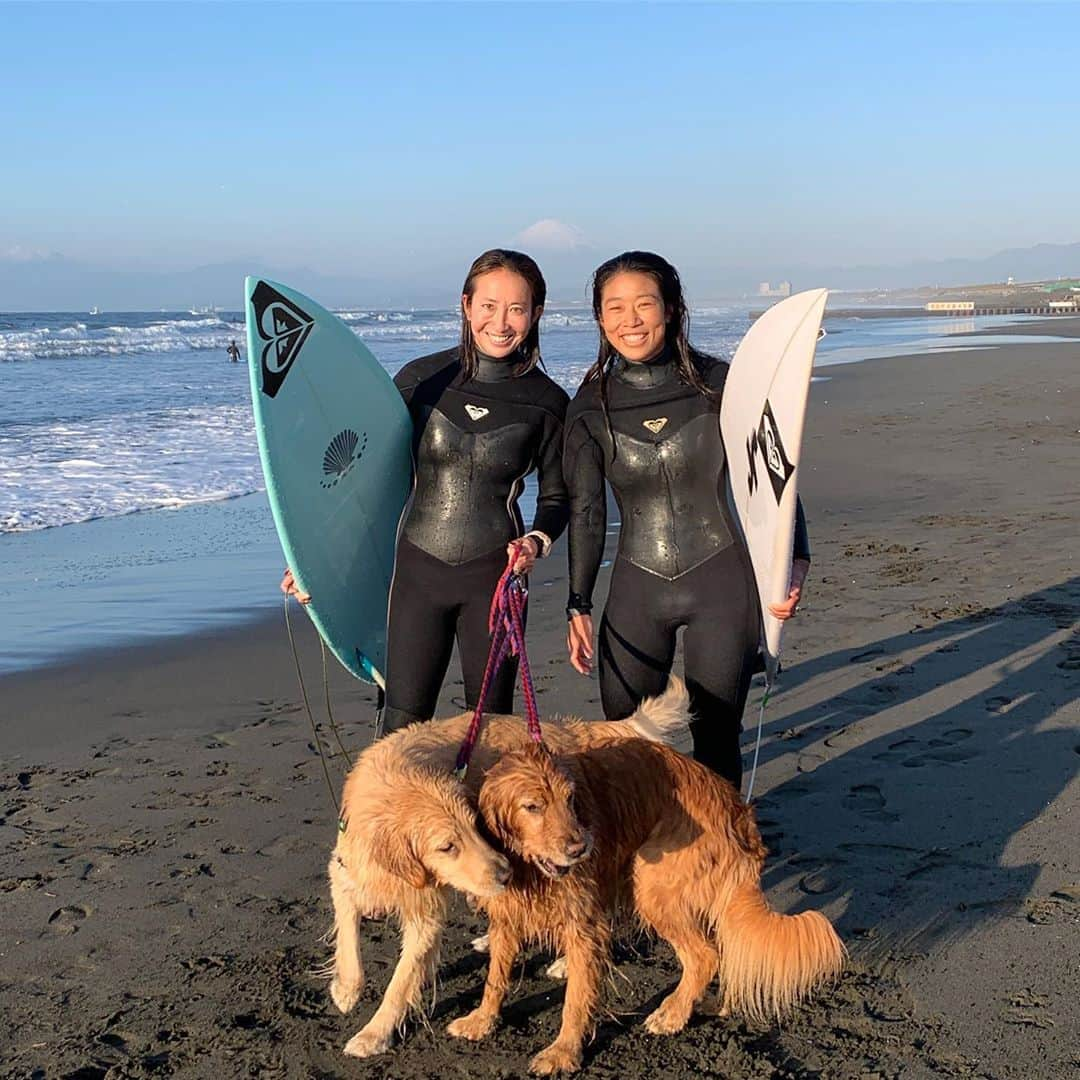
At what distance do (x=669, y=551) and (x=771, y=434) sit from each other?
1.70ft

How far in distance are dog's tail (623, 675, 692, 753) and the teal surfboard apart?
1.32 m

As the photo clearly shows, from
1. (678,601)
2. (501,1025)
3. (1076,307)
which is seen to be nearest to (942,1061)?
(501,1025)

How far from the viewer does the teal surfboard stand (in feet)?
14.0

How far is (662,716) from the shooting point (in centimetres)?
356

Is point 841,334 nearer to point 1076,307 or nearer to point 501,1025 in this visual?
point 1076,307

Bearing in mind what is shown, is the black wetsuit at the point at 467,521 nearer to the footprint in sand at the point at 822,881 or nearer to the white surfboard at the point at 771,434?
the white surfboard at the point at 771,434

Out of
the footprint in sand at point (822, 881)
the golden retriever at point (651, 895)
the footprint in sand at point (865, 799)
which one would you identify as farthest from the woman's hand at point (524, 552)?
the footprint in sand at point (865, 799)

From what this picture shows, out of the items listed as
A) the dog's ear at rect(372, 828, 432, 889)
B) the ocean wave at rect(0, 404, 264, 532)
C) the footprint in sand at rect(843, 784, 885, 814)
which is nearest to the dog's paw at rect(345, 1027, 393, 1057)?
the dog's ear at rect(372, 828, 432, 889)

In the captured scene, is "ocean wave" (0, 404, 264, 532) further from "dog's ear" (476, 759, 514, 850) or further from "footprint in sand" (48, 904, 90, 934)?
"dog's ear" (476, 759, 514, 850)

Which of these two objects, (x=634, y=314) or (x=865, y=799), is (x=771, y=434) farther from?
(x=865, y=799)

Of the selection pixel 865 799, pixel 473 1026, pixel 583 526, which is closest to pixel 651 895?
pixel 473 1026

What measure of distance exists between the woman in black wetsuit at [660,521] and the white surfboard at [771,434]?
0.05 m

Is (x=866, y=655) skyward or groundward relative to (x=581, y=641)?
groundward

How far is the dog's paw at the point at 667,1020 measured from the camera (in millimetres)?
3270
